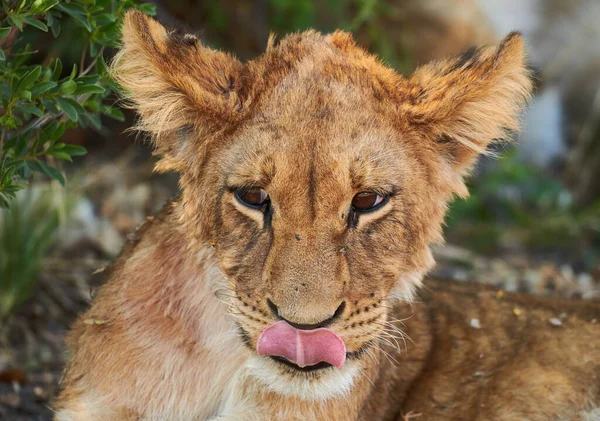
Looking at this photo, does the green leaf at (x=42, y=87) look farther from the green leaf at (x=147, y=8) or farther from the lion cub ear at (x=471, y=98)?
the lion cub ear at (x=471, y=98)

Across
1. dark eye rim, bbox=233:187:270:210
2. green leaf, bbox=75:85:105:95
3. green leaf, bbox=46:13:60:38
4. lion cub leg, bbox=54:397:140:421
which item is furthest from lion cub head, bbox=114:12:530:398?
lion cub leg, bbox=54:397:140:421

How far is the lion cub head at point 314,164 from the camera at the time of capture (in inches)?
88.0

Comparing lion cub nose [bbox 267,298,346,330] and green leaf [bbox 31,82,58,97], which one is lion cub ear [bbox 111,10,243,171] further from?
lion cub nose [bbox 267,298,346,330]

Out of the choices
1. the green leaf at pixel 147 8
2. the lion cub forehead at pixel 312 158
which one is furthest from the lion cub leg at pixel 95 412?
the green leaf at pixel 147 8

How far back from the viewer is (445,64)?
104 inches

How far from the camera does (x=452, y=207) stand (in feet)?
17.8

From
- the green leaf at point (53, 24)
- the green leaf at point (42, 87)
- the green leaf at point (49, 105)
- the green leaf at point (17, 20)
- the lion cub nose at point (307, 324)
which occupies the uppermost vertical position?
the green leaf at point (53, 24)

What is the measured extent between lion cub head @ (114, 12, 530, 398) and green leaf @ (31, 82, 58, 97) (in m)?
0.17

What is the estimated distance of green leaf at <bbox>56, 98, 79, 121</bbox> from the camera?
8.11ft

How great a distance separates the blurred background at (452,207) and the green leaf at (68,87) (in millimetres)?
783

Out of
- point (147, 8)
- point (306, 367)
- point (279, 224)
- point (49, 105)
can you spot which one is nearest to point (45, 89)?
point (49, 105)

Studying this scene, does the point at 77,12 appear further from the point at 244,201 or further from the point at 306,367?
the point at 306,367

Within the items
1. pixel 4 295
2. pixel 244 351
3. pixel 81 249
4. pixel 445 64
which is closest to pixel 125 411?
pixel 244 351

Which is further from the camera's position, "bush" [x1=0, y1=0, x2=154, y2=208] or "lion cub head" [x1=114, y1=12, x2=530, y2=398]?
"bush" [x1=0, y1=0, x2=154, y2=208]
